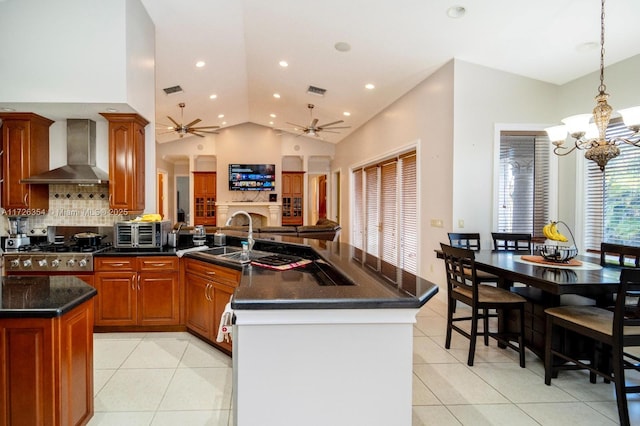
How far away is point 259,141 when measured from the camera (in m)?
10.4

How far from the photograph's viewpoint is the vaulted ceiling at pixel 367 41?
336 centimetres

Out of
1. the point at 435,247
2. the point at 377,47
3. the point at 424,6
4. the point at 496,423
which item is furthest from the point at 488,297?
the point at 377,47

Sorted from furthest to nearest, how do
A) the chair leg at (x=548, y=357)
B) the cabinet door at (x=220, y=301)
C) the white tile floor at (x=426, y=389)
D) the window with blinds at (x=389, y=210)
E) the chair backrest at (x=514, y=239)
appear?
the window with blinds at (x=389, y=210)
the chair backrest at (x=514, y=239)
the cabinet door at (x=220, y=301)
the chair leg at (x=548, y=357)
the white tile floor at (x=426, y=389)

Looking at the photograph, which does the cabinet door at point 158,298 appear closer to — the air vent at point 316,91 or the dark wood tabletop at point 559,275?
the dark wood tabletop at point 559,275

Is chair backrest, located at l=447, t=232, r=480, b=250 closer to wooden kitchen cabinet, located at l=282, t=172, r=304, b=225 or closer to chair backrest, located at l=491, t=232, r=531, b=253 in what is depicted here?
chair backrest, located at l=491, t=232, r=531, b=253

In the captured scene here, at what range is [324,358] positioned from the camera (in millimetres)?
1435

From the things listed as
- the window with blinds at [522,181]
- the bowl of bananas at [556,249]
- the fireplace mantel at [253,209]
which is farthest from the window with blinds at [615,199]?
the fireplace mantel at [253,209]

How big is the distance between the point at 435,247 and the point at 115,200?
407cm

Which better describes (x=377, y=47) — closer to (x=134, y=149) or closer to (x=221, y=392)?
(x=134, y=149)

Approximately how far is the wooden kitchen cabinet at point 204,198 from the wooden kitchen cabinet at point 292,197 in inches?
88.1

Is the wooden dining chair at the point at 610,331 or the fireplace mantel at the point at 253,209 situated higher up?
the fireplace mantel at the point at 253,209

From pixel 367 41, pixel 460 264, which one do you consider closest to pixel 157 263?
pixel 460 264

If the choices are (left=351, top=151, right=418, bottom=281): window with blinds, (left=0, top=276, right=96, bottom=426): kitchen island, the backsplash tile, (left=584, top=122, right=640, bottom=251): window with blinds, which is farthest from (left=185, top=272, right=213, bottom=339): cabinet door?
(left=584, top=122, right=640, bottom=251): window with blinds

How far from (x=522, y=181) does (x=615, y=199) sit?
960 mm
